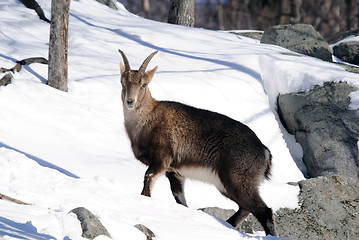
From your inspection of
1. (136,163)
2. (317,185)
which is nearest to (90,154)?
(136,163)

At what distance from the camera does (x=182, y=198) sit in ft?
24.2

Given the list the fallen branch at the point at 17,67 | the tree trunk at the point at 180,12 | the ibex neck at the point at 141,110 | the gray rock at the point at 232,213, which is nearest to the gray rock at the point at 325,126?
the gray rock at the point at 232,213

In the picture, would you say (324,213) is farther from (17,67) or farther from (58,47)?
(17,67)

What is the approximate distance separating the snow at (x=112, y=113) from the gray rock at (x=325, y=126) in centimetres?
22

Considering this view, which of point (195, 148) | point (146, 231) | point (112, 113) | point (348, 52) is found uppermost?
point (348, 52)

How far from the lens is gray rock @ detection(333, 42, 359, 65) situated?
1488cm

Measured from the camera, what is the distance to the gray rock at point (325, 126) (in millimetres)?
10500

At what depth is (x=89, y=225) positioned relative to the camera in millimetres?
4676

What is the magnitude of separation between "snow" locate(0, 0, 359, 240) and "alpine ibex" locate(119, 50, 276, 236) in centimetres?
59

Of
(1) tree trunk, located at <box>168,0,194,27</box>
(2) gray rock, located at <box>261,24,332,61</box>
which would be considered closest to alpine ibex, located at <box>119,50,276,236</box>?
(2) gray rock, located at <box>261,24,332,61</box>

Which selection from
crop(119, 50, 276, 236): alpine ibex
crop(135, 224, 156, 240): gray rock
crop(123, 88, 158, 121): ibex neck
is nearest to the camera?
crop(135, 224, 156, 240): gray rock

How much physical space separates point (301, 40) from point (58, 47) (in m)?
6.94

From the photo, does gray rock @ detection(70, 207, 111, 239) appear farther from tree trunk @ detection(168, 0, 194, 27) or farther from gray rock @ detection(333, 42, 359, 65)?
tree trunk @ detection(168, 0, 194, 27)

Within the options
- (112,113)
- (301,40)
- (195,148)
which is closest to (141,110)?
(195,148)
